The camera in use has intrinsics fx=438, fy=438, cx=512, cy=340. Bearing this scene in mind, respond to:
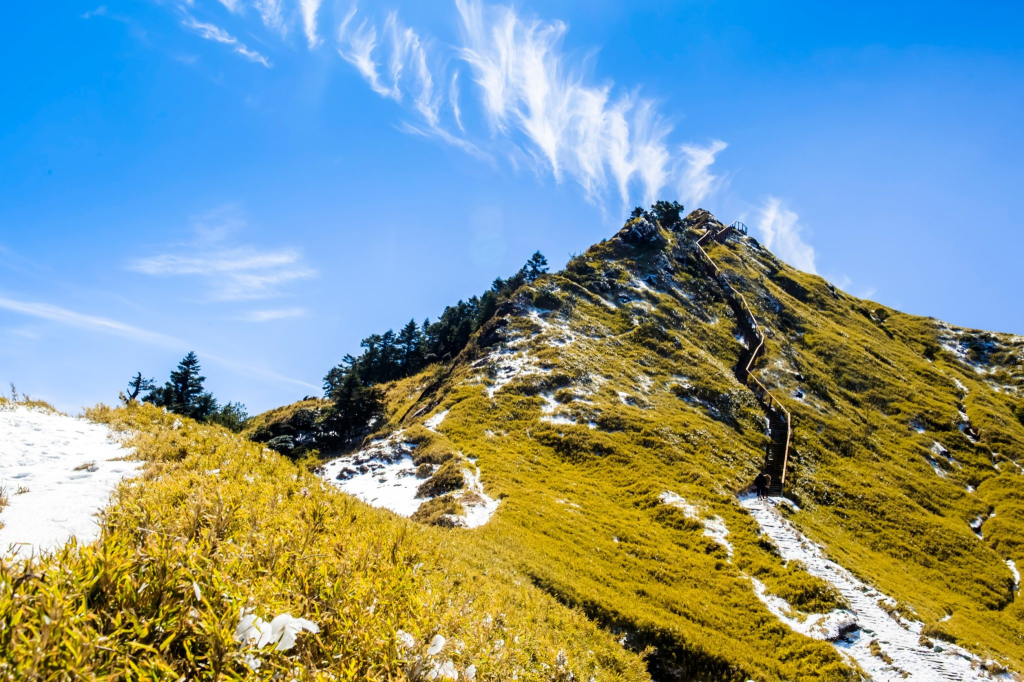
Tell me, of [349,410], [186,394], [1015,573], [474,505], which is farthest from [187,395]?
[1015,573]

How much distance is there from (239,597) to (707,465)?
32.5 m

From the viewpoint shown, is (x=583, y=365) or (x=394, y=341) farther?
(x=394, y=341)

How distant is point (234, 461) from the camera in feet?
31.0

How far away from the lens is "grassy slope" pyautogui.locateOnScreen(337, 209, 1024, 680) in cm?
1672

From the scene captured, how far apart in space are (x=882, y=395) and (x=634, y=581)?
50253 millimetres

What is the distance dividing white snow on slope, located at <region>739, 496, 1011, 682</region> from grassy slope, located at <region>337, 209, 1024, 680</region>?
1102mm

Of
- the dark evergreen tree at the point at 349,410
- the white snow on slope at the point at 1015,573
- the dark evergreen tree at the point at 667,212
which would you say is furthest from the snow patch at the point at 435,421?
the dark evergreen tree at the point at 667,212

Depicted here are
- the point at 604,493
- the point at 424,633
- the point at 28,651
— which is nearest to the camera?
the point at 28,651

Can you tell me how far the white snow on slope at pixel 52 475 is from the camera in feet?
20.8

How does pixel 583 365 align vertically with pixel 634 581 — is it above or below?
above

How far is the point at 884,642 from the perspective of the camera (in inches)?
671

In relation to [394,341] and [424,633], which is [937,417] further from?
[394,341]

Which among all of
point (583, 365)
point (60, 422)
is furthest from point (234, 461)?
point (583, 365)

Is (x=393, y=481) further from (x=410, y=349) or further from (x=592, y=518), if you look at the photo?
(x=410, y=349)
